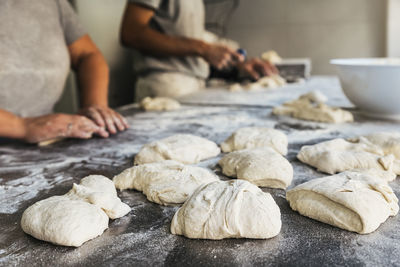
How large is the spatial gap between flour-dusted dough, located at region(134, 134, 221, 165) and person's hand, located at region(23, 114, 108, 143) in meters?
0.44

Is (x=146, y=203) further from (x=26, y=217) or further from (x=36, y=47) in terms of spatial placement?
(x=36, y=47)

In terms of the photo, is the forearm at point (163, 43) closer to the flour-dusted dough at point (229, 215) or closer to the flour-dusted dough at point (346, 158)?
the flour-dusted dough at point (346, 158)

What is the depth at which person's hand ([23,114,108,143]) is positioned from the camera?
4.87ft

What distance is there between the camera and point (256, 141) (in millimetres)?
1320

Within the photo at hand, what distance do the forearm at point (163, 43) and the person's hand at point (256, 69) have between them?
84 centimetres

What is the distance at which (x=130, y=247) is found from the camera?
75 cm

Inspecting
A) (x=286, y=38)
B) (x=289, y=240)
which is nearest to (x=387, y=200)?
(x=289, y=240)

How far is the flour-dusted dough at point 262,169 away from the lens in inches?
39.3

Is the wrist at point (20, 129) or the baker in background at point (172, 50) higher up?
the baker in background at point (172, 50)

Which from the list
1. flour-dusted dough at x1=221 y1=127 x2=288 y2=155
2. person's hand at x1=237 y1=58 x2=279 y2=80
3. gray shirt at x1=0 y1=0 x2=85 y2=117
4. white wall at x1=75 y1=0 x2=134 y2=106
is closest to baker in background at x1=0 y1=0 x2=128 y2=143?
gray shirt at x1=0 y1=0 x2=85 y2=117

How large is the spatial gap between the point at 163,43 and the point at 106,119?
121 centimetres

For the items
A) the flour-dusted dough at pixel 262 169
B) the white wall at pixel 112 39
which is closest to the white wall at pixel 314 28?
the white wall at pixel 112 39

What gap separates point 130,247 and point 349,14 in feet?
14.8

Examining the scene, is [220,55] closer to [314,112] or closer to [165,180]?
[314,112]
